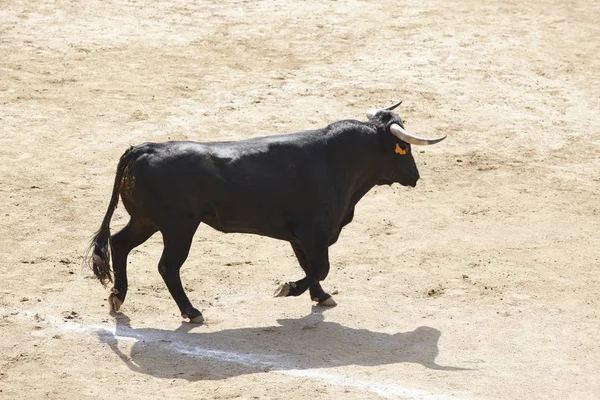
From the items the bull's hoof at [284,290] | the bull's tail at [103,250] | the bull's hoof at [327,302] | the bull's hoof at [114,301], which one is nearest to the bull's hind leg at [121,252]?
the bull's hoof at [114,301]

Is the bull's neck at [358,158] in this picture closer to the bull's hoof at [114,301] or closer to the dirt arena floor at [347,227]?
the dirt arena floor at [347,227]

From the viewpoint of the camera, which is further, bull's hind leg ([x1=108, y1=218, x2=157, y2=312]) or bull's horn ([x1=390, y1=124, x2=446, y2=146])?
bull's horn ([x1=390, y1=124, x2=446, y2=146])

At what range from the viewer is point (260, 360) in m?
10.5

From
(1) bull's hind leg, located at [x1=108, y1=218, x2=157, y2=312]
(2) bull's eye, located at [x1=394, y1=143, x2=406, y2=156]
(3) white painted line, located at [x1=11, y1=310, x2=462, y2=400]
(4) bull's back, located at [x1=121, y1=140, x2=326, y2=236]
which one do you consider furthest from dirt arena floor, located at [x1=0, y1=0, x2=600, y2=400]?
(2) bull's eye, located at [x1=394, y1=143, x2=406, y2=156]

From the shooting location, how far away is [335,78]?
18.1 m

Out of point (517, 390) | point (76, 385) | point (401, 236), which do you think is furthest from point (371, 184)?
point (76, 385)

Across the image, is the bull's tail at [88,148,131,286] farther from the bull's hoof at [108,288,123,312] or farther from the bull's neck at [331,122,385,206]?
the bull's neck at [331,122,385,206]

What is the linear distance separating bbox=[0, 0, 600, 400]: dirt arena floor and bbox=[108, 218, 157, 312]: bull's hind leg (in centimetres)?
18

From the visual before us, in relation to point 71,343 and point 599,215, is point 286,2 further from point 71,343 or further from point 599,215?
point 71,343

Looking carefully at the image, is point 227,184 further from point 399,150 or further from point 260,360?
point 399,150

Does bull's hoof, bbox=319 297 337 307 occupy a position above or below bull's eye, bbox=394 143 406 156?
below

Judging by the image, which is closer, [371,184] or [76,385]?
[76,385]

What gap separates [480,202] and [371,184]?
3.11 metres

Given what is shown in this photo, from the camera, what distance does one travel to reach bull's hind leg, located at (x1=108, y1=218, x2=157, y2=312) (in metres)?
11.4
